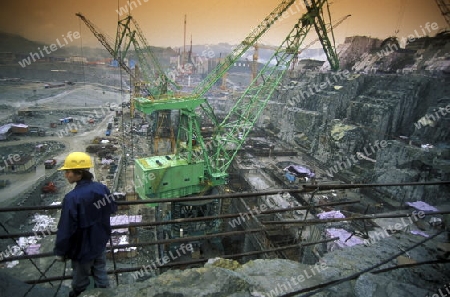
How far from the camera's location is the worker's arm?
7.73 feet

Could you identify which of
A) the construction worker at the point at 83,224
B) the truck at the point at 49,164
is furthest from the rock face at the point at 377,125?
the truck at the point at 49,164

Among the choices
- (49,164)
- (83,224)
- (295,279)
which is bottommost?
(49,164)

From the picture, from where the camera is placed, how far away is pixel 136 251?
13.5 meters

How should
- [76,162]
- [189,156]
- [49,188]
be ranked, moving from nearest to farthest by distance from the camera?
[76,162], [189,156], [49,188]

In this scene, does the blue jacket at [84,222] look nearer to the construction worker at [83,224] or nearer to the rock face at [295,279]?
the construction worker at [83,224]

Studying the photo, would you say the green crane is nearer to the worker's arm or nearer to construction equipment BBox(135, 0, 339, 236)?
construction equipment BBox(135, 0, 339, 236)

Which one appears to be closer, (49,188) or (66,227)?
(66,227)

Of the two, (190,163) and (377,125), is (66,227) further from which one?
(377,125)

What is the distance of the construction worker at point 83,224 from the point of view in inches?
94.0

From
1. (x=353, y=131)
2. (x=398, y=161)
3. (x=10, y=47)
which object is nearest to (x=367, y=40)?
(x=353, y=131)

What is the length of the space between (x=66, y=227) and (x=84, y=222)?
0.15 meters

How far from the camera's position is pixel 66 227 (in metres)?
2.38

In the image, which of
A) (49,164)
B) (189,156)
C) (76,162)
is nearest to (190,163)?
(189,156)

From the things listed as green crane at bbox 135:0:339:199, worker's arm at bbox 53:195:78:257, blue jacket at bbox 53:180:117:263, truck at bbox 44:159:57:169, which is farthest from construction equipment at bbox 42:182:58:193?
worker's arm at bbox 53:195:78:257
